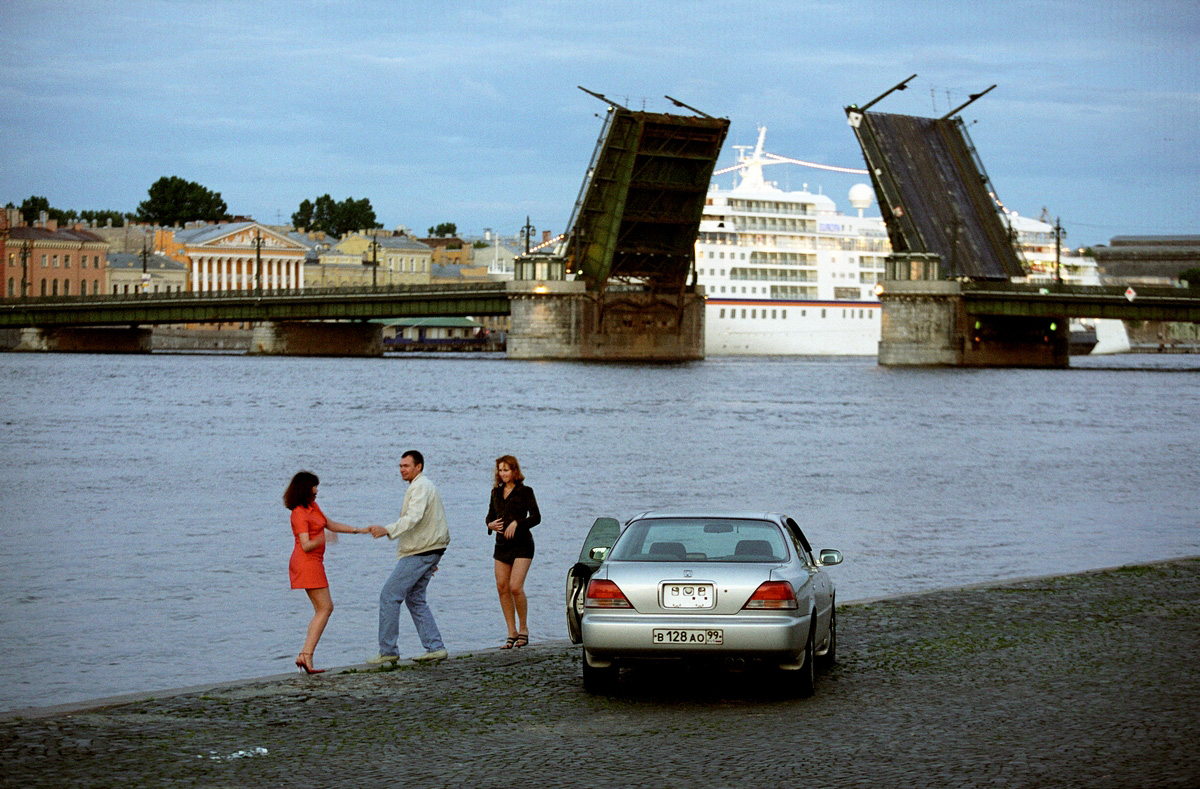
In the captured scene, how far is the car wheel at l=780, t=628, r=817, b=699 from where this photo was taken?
8.55 m

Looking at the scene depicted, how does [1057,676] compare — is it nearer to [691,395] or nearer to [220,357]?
[691,395]

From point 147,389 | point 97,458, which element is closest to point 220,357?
point 147,389

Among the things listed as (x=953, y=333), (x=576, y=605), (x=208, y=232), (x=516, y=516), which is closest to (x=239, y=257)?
(x=208, y=232)

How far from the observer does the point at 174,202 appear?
15900 centimetres

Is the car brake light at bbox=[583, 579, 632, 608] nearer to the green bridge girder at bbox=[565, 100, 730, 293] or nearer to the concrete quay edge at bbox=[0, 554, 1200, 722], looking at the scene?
the concrete quay edge at bbox=[0, 554, 1200, 722]

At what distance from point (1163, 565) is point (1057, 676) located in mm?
6446

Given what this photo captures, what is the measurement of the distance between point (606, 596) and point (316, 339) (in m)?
96.0

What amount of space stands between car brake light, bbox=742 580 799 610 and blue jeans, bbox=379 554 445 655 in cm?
253

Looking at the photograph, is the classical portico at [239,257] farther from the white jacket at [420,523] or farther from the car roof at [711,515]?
the car roof at [711,515]

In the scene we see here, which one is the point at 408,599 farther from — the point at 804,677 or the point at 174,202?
the point at 174,202

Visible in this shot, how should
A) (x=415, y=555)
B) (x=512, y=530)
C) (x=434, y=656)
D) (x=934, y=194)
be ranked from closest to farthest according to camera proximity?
1. (x=415, y=555)
2. (x=434, y=656)
3. (x=512, y=530)
4. (x=934, y=194)

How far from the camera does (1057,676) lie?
30.4 feet

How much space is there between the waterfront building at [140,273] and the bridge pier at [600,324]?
45968 mm

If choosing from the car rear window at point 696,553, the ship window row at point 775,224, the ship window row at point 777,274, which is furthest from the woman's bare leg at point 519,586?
the ship window row at point 775,224
